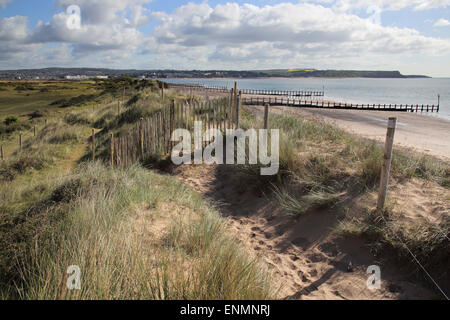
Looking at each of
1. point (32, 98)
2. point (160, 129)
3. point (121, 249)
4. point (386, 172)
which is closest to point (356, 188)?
point (386, 172)

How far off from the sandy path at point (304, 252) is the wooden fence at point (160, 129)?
3.04m

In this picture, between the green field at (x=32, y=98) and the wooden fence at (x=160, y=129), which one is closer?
the wooden fence at (x=160, y=129)

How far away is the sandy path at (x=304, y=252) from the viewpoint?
371 cm

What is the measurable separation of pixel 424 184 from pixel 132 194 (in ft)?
15.4

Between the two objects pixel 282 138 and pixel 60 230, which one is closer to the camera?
pixel 60 230

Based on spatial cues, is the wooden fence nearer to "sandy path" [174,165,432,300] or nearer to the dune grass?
"sandy path" [174,165,432,300]

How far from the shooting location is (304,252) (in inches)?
185

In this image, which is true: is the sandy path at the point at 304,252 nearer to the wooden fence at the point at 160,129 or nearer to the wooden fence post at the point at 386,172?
the wooden fence post at the point at 386,172

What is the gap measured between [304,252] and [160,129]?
20.3 feet

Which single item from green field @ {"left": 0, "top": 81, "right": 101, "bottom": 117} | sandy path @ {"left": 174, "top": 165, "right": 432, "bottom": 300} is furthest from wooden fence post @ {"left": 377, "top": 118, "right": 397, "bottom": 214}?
green field @ {"left": 0, "top": 81, "right": 101, "bottom": 117}

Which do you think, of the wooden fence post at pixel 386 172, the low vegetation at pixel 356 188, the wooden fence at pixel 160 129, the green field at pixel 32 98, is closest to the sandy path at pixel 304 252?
the low vegetation at pixel 356 188

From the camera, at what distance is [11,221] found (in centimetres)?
393

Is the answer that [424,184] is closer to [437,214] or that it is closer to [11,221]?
[437,214]
